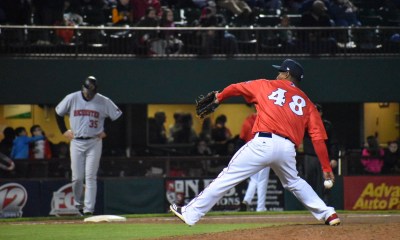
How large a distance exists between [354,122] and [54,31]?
30.9 feet

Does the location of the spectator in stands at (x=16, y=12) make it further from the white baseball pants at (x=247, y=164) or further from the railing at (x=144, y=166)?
the white baseball pants at (x=247, y=164)

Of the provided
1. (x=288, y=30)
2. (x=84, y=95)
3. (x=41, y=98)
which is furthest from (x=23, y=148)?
(x=288, y=30)

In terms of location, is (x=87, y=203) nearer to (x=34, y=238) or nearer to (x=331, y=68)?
(x=34, y=238)

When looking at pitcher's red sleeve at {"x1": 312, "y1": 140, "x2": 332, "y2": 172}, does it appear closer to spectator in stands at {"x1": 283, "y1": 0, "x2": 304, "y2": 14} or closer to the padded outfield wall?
the padded outfield wall

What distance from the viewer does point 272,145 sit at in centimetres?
1062

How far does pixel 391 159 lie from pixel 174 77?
4.87 metres

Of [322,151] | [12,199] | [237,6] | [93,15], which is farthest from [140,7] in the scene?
[322,151]

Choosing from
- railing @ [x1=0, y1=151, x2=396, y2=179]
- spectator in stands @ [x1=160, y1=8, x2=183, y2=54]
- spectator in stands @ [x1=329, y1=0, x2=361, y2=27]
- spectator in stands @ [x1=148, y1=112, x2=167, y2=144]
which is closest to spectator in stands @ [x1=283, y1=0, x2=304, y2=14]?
spectator in stands @ [x1=329, y1=0, x2=361, y2=27]

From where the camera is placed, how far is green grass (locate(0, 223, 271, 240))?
11.4 meters

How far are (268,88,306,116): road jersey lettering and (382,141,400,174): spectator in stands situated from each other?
9.68 meters

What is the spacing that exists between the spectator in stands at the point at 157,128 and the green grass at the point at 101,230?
10.2 m

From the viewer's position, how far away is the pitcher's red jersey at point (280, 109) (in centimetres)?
1073

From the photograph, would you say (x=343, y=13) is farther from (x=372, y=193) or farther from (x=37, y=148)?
(x=37, y=148)

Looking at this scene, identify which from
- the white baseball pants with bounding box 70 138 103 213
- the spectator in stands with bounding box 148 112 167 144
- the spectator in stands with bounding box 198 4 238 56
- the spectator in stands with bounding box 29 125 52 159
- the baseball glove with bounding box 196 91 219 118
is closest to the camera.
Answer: the baseball glove with bounding box 196 91 219 118
